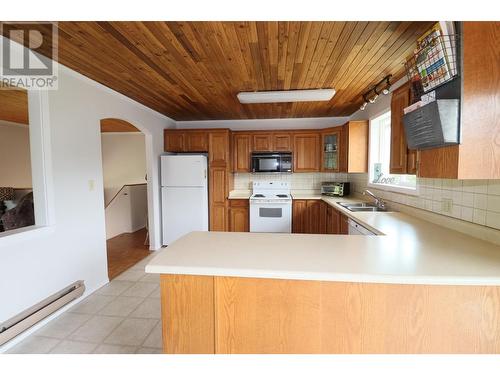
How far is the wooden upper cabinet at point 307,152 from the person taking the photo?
4.12 m

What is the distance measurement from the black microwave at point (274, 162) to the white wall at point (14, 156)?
5.01 meters

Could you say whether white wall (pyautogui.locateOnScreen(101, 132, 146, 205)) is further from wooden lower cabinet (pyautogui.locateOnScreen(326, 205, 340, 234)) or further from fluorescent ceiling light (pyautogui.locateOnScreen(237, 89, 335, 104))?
wooden lower cabinet (pyautogui.locateOnScreen(326, 205, 340, 234))

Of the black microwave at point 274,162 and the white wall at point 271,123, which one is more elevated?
the white wall at point 271,123

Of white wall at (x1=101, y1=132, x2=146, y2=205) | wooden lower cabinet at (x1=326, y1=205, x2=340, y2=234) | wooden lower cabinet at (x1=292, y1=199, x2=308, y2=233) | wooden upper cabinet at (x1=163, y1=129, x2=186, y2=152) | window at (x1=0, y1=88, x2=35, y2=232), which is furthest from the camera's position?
white wall at (x1=101, y1=132, x2=146, y2=205)

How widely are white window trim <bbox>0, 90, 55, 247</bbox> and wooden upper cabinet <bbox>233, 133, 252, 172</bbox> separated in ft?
8.90

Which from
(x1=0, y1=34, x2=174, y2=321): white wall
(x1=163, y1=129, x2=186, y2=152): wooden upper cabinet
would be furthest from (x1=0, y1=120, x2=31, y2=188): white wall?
(x1=0, y1=34, x2=174, y2=321): white wall

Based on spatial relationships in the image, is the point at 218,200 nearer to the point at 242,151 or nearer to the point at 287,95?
the point at 242,151

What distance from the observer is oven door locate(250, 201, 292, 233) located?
3.90 meters

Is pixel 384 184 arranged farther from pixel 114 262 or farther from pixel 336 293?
pixel 114 262

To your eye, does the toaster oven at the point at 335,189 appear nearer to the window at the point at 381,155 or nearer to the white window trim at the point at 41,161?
the window at the point at 381,155

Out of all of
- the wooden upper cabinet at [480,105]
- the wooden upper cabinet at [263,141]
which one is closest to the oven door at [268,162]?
the wooden upper cabinet at [263,141]

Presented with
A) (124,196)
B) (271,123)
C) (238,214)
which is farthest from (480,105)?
(124,196)

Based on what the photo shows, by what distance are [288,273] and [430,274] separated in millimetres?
612

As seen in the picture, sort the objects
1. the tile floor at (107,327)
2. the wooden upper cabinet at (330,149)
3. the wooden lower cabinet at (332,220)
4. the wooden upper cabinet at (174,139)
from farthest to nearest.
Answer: the wooden upper cabinet at (174,139) → the wooden upper cabinet at (330,149) → the wooden lower cabinet at (332,220) → the tile floor at (107,327)
